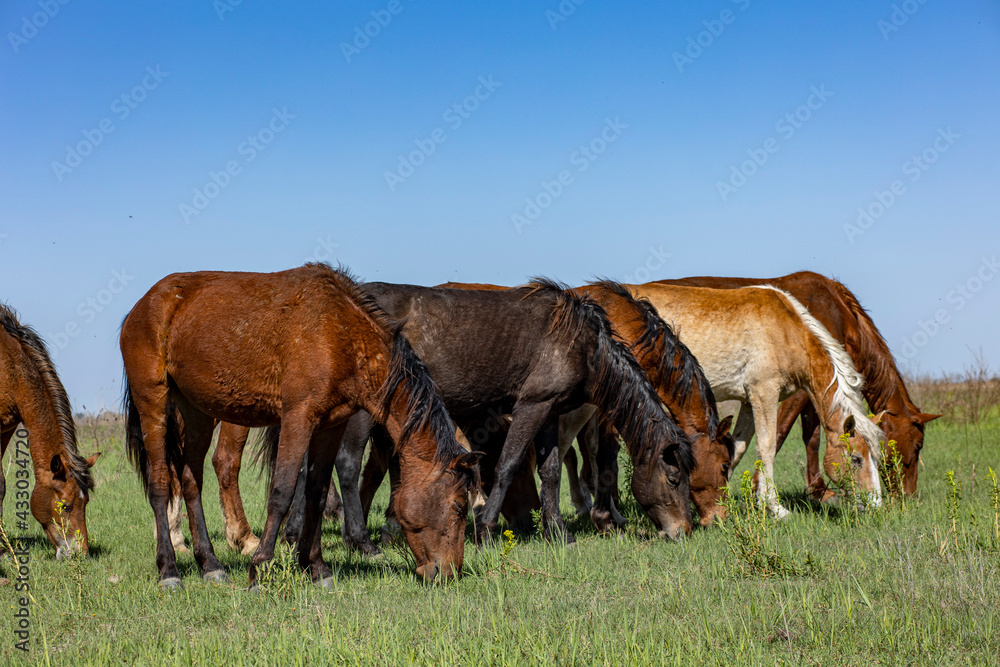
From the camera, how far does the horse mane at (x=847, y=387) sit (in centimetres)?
752

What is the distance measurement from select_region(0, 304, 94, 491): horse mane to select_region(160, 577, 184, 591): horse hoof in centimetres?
210

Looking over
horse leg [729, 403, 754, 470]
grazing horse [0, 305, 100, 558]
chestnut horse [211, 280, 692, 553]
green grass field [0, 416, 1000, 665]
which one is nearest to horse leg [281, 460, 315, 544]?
green grass field [0, 416, 1000, 665]

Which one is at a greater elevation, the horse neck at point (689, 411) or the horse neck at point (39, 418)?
the horse neck at point (39, 418)

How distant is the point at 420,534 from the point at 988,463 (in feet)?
30.1

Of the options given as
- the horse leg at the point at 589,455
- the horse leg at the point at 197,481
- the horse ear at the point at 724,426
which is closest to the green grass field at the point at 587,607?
the horse leg at the point at 197,481

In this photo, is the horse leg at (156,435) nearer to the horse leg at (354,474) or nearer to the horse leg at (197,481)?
the horse leg at (197,481)

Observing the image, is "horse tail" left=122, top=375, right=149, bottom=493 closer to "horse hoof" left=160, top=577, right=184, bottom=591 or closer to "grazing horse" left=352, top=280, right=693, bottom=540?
"horse hoof" left=160, top=577, right=184, bottom=591

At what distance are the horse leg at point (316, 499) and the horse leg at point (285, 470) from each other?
0.39 m

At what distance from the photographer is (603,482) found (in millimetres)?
8055

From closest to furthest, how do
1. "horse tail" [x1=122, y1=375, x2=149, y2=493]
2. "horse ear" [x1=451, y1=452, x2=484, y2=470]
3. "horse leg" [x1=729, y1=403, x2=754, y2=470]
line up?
1. "horse ear" [x1=451, y1=452, x2=484, y2=470]
2. "horse tail" [x1=122, y1=375, x2=149, y2=493]
3. "horse leg" [x1=729, y1=403, x2=754, y2=470]

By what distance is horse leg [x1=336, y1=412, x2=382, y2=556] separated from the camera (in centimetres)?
682

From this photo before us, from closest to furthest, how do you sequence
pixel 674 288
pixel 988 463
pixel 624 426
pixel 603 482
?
pixel 624 426 < pixel 603 482 < pixel 674 288 < pixel 988 463

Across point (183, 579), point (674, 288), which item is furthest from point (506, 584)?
point (674, 288)

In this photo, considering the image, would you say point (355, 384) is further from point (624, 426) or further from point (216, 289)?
point (624, 426)
